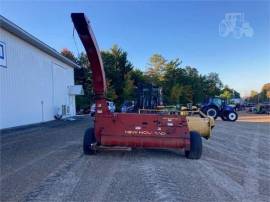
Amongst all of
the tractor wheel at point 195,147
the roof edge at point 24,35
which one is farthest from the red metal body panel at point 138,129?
the roof edge at point 24,35

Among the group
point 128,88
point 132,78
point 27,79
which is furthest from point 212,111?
point 132,78

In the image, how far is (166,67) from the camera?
56.4 meters

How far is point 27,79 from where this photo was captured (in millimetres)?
18672

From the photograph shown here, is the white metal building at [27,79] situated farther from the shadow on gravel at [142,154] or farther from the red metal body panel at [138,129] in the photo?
the red metal body panel at [138,129]

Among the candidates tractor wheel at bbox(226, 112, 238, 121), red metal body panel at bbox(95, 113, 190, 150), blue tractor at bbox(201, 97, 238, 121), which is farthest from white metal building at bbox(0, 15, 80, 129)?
tractor wheel at bbox(226, 112, 238, 121)

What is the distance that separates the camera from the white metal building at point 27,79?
51.5 ft

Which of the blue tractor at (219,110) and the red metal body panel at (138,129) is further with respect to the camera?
the blue tractor at (219,110)

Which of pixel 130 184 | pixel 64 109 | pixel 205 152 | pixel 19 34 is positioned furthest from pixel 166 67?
pixel 130 184

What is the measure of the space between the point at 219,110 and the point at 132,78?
25769 millimetres

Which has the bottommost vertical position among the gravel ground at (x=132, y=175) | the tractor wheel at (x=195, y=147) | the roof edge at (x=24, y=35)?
the gravel ground at (x=132, y=175)

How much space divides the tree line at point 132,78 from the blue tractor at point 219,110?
1149 centimetres

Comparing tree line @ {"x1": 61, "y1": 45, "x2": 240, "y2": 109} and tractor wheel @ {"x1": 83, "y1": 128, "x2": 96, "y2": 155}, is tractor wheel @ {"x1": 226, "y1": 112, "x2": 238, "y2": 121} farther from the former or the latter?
tractor wheel @ {"x1": 83, "y1": 128, "x2": 96, "y2": 155}

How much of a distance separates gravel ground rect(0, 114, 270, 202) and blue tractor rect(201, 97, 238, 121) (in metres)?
15.3

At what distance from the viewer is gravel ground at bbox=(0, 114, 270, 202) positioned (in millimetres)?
4535
